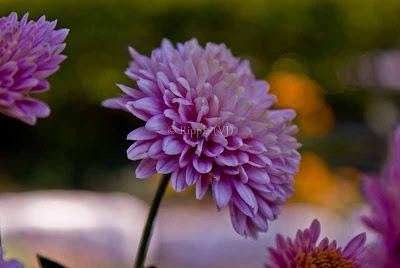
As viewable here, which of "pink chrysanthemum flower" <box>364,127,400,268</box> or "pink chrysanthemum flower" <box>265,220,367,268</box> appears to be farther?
"pink chrysanthemum flower" <box>265,220,367,268</box>

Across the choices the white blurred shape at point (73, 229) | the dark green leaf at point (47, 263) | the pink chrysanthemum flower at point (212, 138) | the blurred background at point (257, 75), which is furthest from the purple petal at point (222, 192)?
the blurred background at point (257, 75)

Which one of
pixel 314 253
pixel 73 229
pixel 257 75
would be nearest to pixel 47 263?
pixel 314 253

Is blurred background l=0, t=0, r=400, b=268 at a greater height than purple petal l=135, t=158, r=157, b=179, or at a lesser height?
greater

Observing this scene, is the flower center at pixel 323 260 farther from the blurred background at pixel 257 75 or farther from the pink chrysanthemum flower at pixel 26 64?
the blurred background at pixel 257 75

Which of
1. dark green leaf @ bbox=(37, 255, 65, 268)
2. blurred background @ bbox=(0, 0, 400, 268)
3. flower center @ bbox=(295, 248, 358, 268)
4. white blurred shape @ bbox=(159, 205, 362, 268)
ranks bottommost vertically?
dark green leaf @ bbox=(37, 255, 65, 268)

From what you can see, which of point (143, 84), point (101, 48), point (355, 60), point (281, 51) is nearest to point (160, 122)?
point (143, 84)

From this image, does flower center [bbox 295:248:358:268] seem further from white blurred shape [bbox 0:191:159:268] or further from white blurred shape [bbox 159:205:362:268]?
white blurred shape [bbox 159:205:362:268]

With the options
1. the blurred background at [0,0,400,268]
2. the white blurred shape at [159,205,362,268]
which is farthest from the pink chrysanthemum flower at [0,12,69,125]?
the blurred background at [0,0,400,268]
